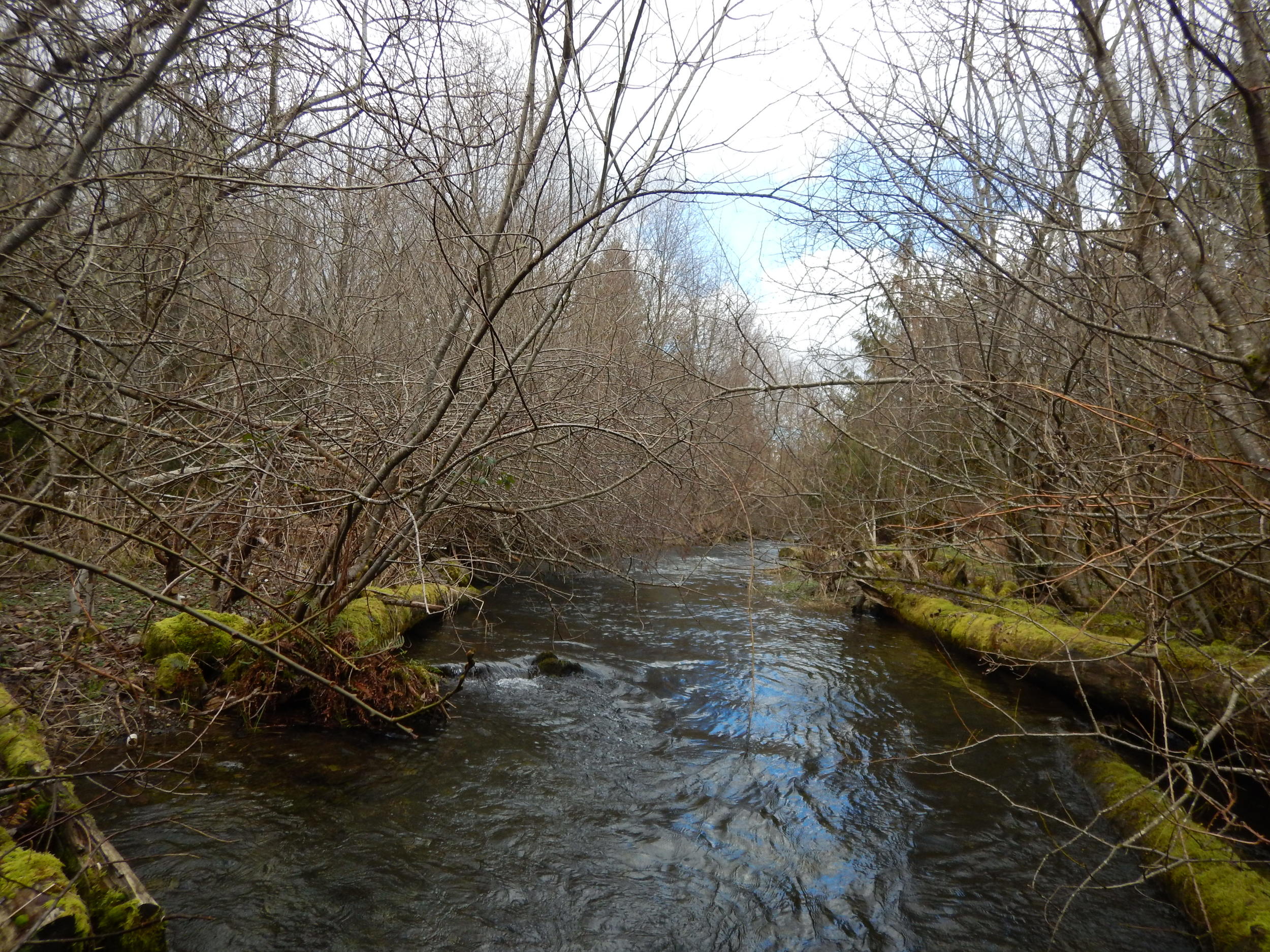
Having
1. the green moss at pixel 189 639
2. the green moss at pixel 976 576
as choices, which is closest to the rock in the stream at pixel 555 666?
the green moss at pixel 189 639

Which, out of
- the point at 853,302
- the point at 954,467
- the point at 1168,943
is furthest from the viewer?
the point at 954,467

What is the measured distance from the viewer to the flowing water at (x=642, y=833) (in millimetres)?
3863

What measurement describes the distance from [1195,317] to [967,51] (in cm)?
265

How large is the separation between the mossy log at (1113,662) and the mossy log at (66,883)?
397 centimetres

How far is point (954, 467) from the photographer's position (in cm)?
891

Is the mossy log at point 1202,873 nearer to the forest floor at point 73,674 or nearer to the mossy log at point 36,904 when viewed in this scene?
the mossy log at point 36,904

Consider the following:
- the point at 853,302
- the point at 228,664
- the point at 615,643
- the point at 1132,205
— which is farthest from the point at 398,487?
the point at 1132,205

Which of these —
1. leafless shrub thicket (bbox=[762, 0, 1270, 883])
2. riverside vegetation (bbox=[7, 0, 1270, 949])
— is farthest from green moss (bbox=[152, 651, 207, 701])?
leafless shrub thicket (bbox=[762, 0, 1270, 883])

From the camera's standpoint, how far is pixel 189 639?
6238 millimetres

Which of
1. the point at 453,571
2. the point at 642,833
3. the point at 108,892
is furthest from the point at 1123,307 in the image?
the point at 453,571

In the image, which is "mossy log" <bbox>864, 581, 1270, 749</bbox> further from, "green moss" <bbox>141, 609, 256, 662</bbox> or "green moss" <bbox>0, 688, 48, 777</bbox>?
Result: "green moss" <bbox>141, 609, 256, 662</bbox>

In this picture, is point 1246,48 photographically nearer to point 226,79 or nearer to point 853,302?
point 853,302

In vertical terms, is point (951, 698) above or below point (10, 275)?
below

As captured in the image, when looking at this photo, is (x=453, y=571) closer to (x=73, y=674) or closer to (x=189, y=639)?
(x=189, y=639)
